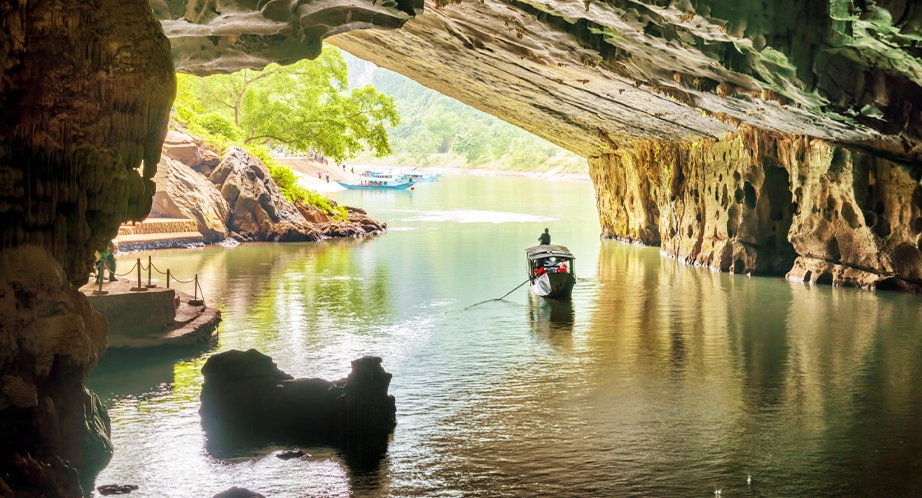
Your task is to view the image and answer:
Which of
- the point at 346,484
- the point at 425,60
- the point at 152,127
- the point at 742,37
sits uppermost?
the point at 425,60

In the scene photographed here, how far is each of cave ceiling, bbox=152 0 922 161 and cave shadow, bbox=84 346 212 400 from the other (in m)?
5.91

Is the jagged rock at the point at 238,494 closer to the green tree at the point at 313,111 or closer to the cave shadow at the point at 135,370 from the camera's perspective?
the cave shadow at the point at 135,370

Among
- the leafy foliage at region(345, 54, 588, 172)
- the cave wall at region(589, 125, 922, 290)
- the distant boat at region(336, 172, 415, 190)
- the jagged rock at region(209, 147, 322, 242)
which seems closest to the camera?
the cave wall at region(589, 125, 922, 290)

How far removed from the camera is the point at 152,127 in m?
11.7

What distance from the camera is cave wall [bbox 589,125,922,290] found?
87.2 feet

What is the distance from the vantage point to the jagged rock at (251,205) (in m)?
43.9

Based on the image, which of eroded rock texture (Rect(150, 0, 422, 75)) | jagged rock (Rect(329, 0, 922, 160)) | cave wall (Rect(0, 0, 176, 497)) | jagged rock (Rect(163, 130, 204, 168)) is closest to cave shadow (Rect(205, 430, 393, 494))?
cave wall (Rect(0, 0, 176, 497))

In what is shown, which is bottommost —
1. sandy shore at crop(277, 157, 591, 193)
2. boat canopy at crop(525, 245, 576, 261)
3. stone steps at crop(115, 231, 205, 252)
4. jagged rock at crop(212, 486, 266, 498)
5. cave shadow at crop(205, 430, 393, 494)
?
cave shadow at crop(205, 430, 393, 494)

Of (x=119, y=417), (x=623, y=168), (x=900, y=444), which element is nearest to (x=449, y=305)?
(x=119, y=417)

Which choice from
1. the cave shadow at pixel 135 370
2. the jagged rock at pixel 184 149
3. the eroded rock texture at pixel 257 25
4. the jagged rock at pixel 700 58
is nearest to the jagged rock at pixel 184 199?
the jagged rock at pixel 184 149

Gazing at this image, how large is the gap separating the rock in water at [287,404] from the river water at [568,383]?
1.56ft

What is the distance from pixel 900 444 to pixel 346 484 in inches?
328

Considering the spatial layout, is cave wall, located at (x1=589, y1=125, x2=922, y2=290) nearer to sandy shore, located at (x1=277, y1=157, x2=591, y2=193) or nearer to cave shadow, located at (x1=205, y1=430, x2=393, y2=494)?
cave shadow, located at (x1=205, y1=430, x2=393, y2=494)

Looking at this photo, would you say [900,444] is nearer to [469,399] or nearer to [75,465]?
[469,399]
